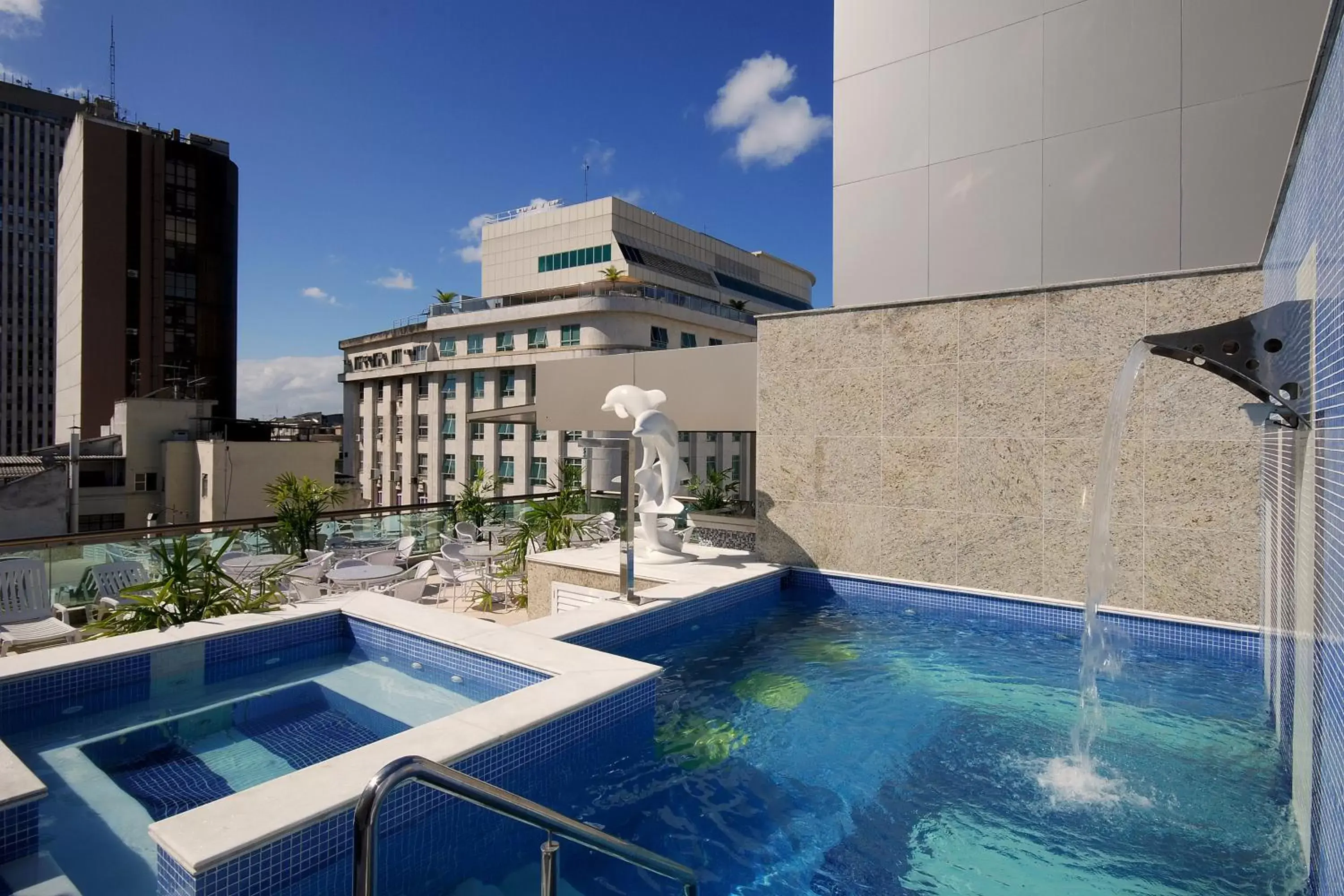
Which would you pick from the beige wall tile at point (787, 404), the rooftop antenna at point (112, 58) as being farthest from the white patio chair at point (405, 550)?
the rooftop antenna at point (112, 58)

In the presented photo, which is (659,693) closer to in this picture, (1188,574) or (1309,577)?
(1309,577)

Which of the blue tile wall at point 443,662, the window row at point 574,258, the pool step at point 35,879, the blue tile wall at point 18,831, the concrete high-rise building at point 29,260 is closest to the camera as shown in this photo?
the pool step at point 35,879

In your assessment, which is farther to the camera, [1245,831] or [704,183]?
[704,183]

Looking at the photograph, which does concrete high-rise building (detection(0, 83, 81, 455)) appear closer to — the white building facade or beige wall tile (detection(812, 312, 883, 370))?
the white building facade

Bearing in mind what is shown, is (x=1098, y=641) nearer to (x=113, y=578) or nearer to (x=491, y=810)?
(x=491, y=810)

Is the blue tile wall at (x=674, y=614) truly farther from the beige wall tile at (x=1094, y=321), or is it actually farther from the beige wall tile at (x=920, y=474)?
the beige wall tile at (x=1094, y=321)

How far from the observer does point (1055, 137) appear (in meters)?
9.95

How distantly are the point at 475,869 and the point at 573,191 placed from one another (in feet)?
198

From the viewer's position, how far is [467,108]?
25750mm

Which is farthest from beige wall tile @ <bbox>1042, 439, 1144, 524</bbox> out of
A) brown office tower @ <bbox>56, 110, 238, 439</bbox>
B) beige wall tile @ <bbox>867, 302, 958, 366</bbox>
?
brown office tower @ <bbox>56, 110, 238, 439</bbox>

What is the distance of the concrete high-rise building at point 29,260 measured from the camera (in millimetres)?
87938

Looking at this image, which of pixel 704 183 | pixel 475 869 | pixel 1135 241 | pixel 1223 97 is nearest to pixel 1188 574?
pixel 1135 241

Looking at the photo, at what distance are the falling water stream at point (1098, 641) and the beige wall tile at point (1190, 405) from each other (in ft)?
0.81

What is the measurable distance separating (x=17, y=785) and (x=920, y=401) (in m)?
9.37
